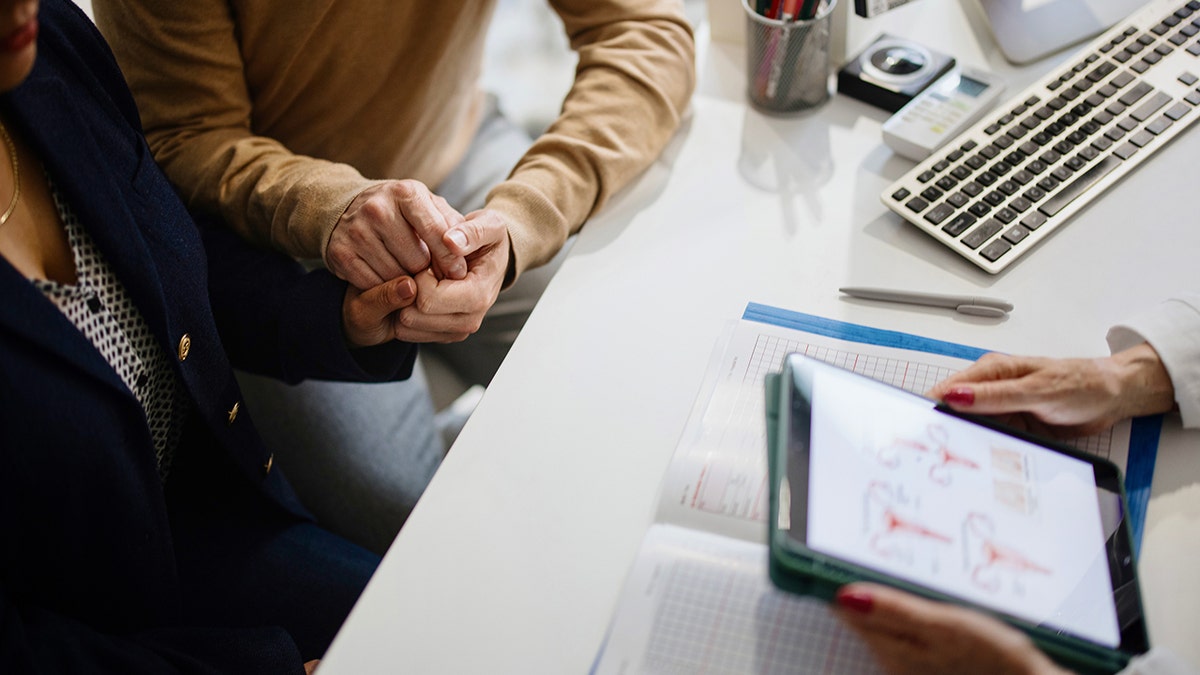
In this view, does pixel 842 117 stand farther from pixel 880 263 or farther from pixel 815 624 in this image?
pixel 815 624

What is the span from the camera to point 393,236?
2.69 feet

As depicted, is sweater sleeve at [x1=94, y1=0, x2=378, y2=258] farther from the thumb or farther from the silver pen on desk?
the silver pen on desk

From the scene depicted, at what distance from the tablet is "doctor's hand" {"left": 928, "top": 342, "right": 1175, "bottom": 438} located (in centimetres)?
2

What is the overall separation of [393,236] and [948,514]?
52cm

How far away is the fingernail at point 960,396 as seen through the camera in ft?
2.16

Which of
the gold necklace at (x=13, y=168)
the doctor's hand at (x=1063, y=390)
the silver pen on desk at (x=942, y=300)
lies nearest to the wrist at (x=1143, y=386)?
the doctor's hand at (x=1063, y=390)

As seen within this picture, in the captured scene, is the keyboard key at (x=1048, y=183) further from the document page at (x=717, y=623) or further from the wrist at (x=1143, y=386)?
the document page at (x=717, y=623)

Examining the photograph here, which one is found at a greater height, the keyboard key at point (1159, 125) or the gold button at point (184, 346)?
the keyboard key at point (1159, 125)

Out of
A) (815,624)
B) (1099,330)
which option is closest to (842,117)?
(1099,330)

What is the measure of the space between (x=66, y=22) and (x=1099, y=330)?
0.93 metres

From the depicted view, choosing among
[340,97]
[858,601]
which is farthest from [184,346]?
[858,601]

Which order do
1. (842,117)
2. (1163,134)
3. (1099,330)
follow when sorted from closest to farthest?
1. (1099,330)
2. (1163,134)
3. (842,117)

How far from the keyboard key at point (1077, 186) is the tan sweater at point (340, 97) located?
38cm

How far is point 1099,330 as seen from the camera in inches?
29.6
